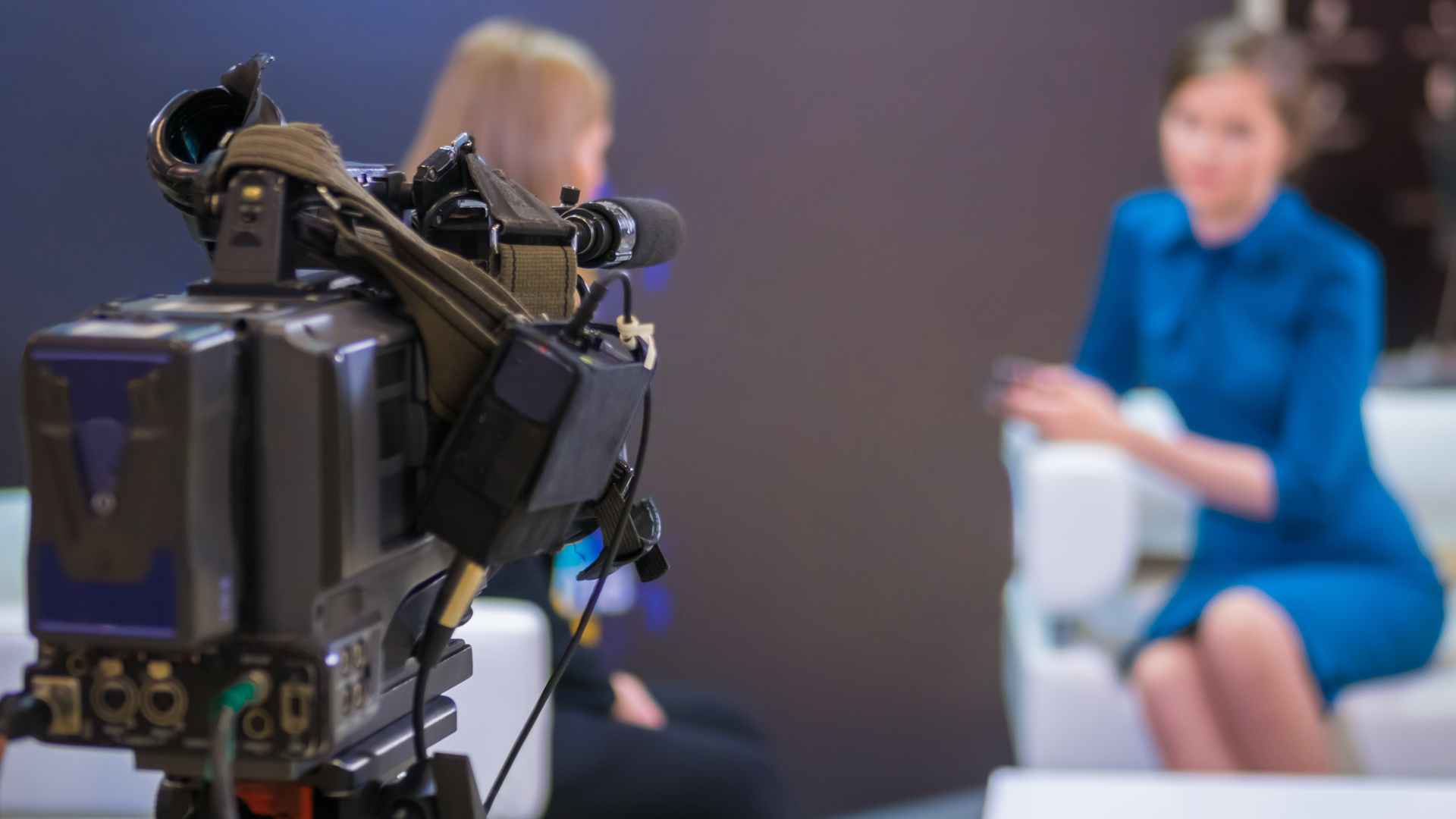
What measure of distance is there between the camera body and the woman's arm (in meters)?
1.64

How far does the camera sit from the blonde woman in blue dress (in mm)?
1835

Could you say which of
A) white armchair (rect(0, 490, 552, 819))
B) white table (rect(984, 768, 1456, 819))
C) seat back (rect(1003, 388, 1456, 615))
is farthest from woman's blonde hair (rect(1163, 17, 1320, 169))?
white armchair (rect(0, 490, 552, 819))

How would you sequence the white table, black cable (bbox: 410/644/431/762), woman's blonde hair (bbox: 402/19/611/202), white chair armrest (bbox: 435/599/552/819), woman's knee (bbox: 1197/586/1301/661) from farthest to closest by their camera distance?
woman's knee (bbox: 1197/586/1301/661) → woman's blonde hair (bbox: 402/19/611/202) → white chair armrest (bbox: 435/599/552/819) → the white table → black cable (bbox: 410/644/431/762)

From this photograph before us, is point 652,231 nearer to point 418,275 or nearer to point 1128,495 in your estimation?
point 418,275

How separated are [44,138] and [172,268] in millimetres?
231

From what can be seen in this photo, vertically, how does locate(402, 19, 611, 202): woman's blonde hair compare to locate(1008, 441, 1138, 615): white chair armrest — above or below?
above

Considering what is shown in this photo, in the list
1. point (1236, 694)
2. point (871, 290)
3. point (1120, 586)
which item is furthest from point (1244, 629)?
point (871, 290)

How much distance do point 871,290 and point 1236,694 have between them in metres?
1.02

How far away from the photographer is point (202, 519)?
0.52 m

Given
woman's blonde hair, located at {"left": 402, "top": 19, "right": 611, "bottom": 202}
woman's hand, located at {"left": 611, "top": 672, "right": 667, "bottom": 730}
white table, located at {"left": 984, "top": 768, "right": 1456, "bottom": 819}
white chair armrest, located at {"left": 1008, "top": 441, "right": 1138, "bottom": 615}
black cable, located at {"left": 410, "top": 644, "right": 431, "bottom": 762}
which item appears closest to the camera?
black cable, located at {"left": 410, "top": 644, "right": 431, "bottom": 762}

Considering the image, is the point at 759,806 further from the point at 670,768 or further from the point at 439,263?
the point at 439,263

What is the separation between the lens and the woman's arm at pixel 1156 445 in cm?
199

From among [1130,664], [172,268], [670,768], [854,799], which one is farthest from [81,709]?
[854,799]

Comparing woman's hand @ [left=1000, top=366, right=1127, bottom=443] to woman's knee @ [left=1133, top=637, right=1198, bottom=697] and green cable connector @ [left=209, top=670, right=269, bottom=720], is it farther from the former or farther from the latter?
green cable connector @ [left=209, top=670, right=269, bottom=720]
